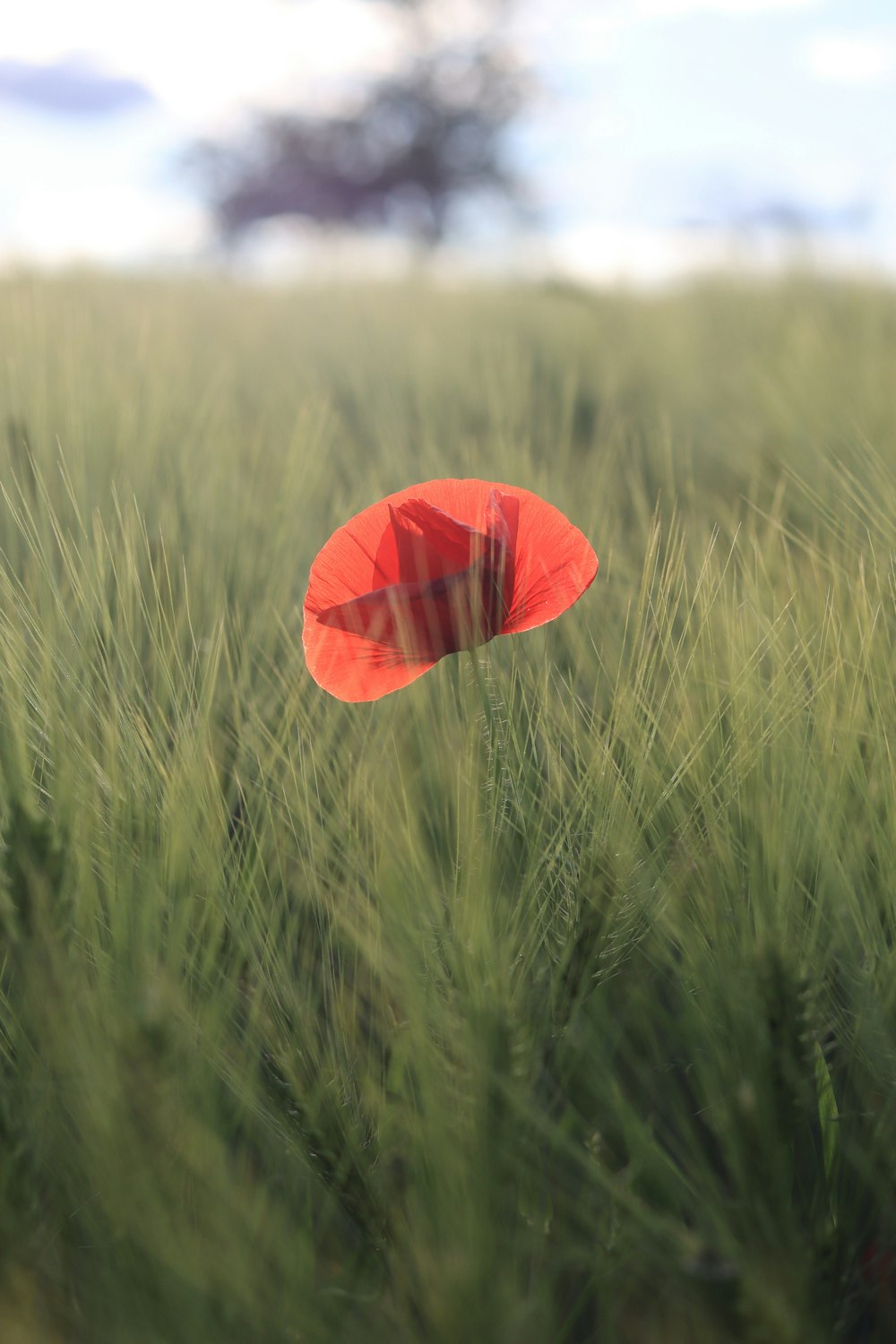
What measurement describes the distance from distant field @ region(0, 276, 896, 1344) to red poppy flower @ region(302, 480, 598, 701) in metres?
0.04

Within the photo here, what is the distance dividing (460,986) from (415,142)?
11.5 meters

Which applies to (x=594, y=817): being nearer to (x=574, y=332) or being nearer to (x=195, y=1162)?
(x=195, y=1162)

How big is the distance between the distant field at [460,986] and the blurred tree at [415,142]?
10.6m

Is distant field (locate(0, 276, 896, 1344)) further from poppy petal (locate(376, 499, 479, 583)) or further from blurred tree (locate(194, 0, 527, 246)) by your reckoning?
blurred tree (locate(194, 0, 527, 246))

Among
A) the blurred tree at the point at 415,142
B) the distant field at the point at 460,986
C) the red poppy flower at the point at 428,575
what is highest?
the blurred tree at the point at 415,142

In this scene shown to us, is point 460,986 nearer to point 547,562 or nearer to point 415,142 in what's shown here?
point 547,562

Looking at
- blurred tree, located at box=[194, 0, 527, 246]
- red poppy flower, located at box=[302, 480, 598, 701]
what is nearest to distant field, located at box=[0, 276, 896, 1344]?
red poppy flower, located at box=[302, 480, 598, 701]

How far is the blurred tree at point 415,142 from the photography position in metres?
10.5

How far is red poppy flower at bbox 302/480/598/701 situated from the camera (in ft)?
1.66

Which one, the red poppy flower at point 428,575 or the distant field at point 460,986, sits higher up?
the red poppy flower at point 428,575

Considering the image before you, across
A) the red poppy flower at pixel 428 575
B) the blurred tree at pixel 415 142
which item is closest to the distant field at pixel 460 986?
the red poppy flower at pixel 428 575

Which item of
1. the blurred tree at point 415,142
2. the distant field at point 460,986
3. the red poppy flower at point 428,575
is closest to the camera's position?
the distant field at point 460,986

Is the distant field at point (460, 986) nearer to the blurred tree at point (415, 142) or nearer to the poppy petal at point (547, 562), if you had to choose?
the poppy petal at point (547, 562)

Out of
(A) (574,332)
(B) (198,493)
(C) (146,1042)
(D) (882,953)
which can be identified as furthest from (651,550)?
(A) (574,332)
